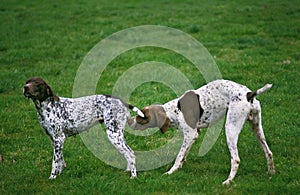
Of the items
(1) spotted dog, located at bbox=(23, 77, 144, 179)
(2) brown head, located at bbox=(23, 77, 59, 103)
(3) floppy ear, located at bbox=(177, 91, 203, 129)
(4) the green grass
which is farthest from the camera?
(3) floppy ear, located at bbox=(177, 91, 203, 129)

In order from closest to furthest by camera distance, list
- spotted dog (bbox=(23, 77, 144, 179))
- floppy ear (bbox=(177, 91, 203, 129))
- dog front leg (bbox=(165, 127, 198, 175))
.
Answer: spotted dog (bbox=(23, 77, 144, 179)) → dog front leg (bbox=(165, 127, 198, 175)) → floppy ear (bbox=(177, 91, 203, 129))

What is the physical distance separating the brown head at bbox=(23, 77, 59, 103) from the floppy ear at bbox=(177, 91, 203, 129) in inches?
83.6

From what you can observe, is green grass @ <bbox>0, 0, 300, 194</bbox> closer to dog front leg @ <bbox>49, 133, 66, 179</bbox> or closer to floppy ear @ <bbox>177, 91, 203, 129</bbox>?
dog front leg @ <bbox>49, 133, 66, 179</bbox>

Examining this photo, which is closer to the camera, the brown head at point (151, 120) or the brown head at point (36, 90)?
the brown head at point (36, 90)

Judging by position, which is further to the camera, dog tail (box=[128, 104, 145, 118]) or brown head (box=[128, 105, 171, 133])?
brown head (box=[128, 105, 171, 133])

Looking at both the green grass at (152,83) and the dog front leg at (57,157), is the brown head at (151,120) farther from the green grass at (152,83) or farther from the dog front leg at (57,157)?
the dog front leg at (57,157)

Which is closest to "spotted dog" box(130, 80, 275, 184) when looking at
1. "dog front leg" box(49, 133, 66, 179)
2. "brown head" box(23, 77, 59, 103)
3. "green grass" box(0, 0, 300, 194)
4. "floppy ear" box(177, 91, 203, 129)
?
"floppy ear" box(177, 91, 203, 129)

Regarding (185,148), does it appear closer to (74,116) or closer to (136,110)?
(136,110)

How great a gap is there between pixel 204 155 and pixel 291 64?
5.95 metres

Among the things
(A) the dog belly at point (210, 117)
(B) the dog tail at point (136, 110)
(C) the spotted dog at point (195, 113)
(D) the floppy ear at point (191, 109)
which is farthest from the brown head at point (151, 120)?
(A) the dog belly at point (210, 117)

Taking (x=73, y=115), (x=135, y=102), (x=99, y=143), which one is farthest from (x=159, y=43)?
(x=73, y=115)

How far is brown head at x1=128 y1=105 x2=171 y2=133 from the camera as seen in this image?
8094 millimetres

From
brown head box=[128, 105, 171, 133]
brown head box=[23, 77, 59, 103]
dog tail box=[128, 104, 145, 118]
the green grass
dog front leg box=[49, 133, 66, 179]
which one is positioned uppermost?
brown head box=[23, 77, 59, 103]

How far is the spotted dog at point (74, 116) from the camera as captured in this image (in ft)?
25.6
